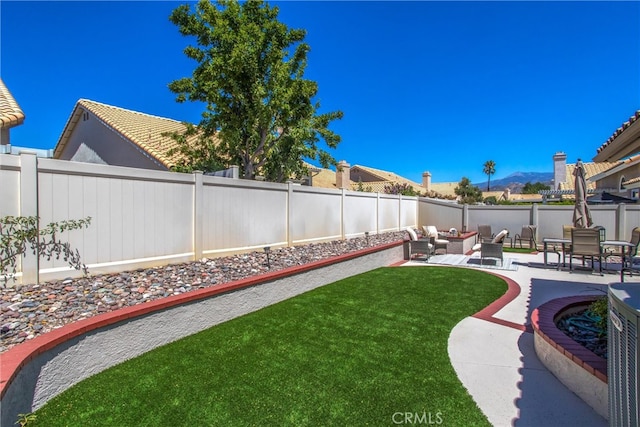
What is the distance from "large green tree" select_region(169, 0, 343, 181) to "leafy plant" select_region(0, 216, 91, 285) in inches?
213

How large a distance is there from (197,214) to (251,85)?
4.40 meters

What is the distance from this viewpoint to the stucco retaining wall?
2.80m

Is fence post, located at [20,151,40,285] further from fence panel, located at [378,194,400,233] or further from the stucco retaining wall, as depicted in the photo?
fence panel, located at [378,194,400,233]

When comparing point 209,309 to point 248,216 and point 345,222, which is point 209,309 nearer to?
point 248,216

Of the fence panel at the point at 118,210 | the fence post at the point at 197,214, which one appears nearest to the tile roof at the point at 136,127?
the fence post at the point at 197,214

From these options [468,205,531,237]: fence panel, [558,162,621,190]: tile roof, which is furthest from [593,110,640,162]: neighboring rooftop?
[558,162,621,190]: tile roof

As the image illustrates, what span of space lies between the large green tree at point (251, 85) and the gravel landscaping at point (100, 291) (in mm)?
4222

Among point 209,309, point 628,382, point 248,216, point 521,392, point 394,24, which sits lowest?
point 521,392

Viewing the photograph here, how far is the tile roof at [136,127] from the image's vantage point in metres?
12.4

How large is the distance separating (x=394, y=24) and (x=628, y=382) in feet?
43.9

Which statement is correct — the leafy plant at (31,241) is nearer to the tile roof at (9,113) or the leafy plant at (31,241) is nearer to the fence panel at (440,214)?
the tile roof at (9,113)

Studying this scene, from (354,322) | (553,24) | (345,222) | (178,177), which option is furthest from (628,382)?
(553,24)

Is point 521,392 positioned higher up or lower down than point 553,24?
lower down

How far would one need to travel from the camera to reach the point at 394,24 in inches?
488
